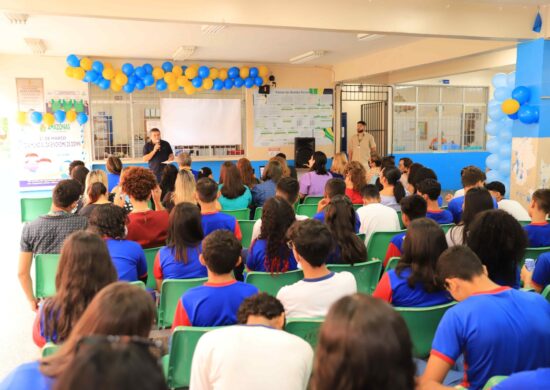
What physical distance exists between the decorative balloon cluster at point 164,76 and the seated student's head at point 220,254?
7.75 meters

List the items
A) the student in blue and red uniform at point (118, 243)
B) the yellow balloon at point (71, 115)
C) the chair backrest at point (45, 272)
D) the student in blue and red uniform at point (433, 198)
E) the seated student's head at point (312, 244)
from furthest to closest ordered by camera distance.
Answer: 1. the yellow balloon at point (71, 115)
2. the student in blue and red uniform at point (433, 198)
3. the chair backrest at point (45, 272)
4. the student in blue and red uniform at point (118, 243)
5. the seated student's head at point (312, 244)

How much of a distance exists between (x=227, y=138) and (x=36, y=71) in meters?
3.88

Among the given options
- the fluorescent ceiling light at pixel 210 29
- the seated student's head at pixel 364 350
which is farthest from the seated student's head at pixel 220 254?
the fluorescent ceiling light at pixel 210 29

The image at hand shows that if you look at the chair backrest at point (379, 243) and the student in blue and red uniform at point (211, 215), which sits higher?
the student in blue and red uniform at point (211, 215)

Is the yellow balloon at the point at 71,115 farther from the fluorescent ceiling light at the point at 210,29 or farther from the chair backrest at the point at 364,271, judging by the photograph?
the chair backrest at the point at 364,271

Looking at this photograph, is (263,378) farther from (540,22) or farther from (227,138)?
(227,138)

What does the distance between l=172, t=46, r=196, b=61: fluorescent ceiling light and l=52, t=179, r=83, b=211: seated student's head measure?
18.1 ft

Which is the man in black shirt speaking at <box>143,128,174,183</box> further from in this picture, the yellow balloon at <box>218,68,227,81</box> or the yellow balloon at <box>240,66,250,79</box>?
the yellow balloon at <box>240,66,250,79</box>

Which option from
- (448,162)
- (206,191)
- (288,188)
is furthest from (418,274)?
(448,162)

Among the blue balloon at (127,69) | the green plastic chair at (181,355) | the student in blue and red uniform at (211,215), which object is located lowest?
the green plastic chair at (181,355)

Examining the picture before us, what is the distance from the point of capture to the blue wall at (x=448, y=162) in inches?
472

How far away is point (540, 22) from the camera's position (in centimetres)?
614

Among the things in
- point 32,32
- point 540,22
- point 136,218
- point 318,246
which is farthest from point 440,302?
point 32,32

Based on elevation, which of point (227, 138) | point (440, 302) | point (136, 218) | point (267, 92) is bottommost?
point (440, 302)
